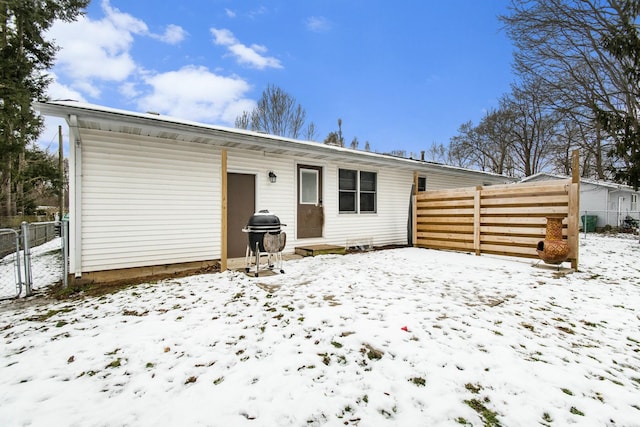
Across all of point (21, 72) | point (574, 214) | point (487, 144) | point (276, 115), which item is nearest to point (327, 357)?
point (574, 214)

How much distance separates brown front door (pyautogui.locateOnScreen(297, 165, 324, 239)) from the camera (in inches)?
292

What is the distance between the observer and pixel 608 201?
1781 centimetres

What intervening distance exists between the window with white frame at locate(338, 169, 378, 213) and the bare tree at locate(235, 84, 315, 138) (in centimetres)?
1196

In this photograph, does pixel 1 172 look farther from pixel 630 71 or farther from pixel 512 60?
pixel 630 71

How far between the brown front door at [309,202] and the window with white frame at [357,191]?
2.39 feet

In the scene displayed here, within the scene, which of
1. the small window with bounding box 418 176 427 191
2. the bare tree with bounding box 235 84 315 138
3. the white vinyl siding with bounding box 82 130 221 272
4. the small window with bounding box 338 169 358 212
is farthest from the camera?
the bare tree with bounding box 235 84 315 138

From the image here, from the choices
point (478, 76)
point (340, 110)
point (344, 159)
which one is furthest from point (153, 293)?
point (478, 76)

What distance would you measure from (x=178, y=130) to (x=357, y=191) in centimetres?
498

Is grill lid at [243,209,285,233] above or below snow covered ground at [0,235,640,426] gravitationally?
above

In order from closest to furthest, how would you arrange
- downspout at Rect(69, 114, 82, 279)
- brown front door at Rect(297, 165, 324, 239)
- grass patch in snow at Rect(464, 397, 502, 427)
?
1. grass patch in snow at Rect(464, 397, 502, 427)
2. downspout at Rect(69, 114, 82, 279)
3. brown front door at Rect(297, 165, 324, 239)

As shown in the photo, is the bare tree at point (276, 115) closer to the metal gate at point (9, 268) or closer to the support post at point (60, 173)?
the support post at point (60, 173)

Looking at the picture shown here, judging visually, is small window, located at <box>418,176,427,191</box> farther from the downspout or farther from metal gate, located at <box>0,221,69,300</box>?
metal gate, located at <box>0,221,69,300</box>

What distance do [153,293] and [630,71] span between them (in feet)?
48.5

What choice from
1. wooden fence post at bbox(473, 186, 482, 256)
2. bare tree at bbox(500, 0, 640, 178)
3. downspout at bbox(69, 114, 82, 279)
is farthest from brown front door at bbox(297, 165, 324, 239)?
bare tree at bbox(500, 0, 640, 178)
